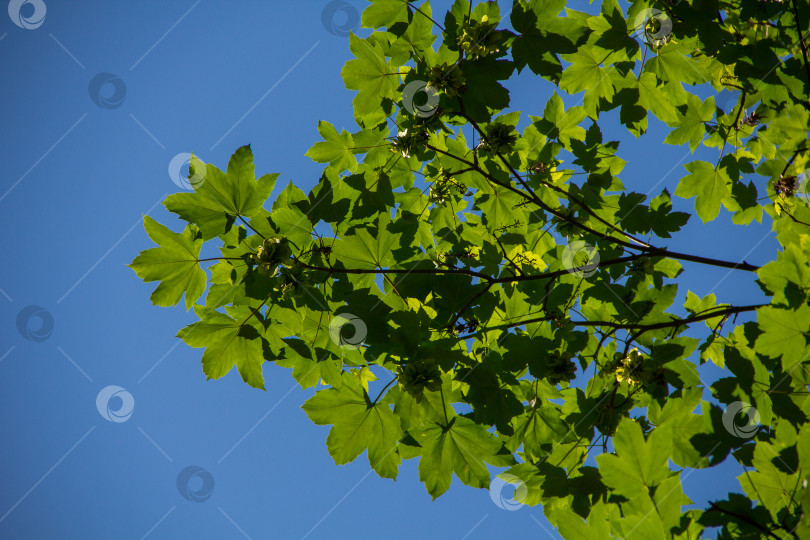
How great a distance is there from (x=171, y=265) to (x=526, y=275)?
220 cm

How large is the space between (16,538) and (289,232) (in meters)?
38.0

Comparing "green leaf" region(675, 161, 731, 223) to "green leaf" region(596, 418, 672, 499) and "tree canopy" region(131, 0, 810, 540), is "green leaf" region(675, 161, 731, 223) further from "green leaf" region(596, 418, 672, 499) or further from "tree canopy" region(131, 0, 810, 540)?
"green leaf" region(596, 418, 672, 499)

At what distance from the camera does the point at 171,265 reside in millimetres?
2594

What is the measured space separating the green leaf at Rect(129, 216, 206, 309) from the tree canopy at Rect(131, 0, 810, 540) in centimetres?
1

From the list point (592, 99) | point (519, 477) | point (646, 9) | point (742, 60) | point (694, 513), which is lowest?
point (519, 477)

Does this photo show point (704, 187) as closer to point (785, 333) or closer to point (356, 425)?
point (785, 333)

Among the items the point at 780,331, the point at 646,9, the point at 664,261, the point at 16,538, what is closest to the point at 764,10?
the point at 646,9

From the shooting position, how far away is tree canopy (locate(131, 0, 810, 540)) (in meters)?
2.17

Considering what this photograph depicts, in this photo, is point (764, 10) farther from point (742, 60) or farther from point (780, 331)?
point (780, 331)

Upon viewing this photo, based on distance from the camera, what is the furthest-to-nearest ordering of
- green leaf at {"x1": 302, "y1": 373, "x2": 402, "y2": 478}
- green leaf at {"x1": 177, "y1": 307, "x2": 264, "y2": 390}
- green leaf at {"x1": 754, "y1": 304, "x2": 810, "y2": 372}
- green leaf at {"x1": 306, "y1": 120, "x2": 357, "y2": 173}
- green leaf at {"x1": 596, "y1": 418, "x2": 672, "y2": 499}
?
green leaf at {"x1": 306, "y1": 120, "x2": 357, "y2": 173}, green leaf at {"x1": 177, "y1": 307, "x2": 264, "y2": 390}, green leaf at {"x1": 302, "y1": 373, "x2": 402, "y2": 478}, green leaf at {"x1": 754, "y1": 304, "x2": 810, "y2": 372}, green leaf at {"x1": 596, "y1": 418, "x2": 672, "y2": 499}

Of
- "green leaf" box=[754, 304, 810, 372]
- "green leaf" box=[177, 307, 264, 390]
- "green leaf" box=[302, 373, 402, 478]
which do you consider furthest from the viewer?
"green leaf" box=[177, 307, 264, 390]

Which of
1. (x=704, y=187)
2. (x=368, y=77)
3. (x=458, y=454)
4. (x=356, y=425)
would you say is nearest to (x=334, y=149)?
(x=368, y=77)

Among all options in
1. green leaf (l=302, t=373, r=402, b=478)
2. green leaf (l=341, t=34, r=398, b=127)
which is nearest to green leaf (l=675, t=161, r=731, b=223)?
green leaf (l=341, t=34, r=398, b=127)

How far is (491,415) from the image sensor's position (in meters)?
2.56
